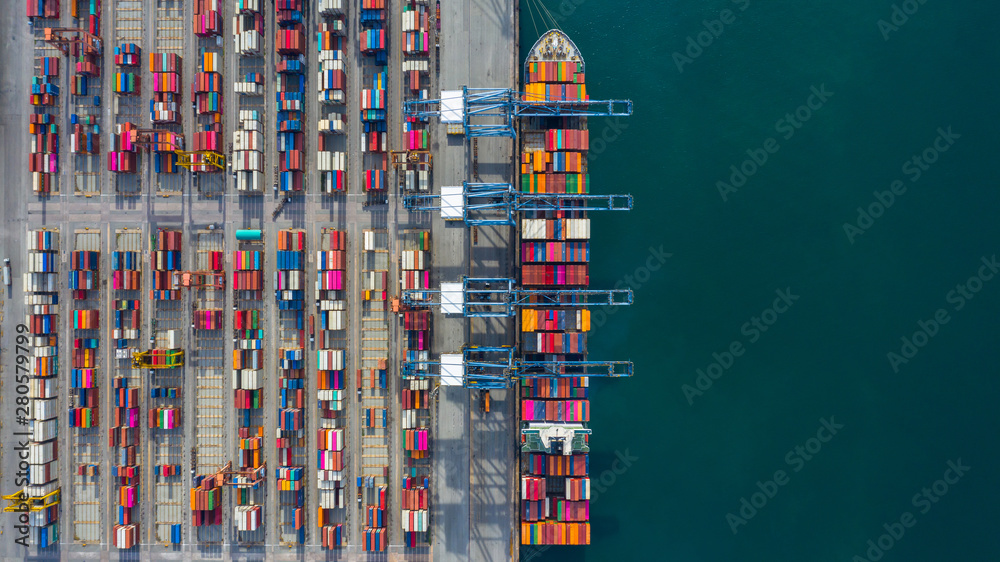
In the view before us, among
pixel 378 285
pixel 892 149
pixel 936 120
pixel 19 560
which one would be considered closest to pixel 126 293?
pixel 378 285

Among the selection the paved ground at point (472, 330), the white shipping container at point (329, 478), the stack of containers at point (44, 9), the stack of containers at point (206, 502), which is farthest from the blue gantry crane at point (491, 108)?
the stack of containers at point (206, 502)

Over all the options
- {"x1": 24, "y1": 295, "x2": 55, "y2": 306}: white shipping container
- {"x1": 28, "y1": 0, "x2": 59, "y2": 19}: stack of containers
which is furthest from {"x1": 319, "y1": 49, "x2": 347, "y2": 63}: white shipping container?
{"x1": 24, "y1": 295, "x2": 55, "y2": 306}: white shipping container

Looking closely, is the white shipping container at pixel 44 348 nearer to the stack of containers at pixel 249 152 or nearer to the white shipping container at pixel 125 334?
the white shipping container at pixel 125 334

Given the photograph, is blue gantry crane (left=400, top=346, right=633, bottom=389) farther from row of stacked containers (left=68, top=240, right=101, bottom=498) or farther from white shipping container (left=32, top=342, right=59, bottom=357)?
white shipping container (left=32, top=342, right=59, bottom=357)

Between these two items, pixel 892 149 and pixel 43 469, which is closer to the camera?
pixel 43 469

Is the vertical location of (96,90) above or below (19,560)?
above

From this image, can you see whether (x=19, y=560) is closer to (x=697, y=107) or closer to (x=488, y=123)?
(x=488, y=123)
